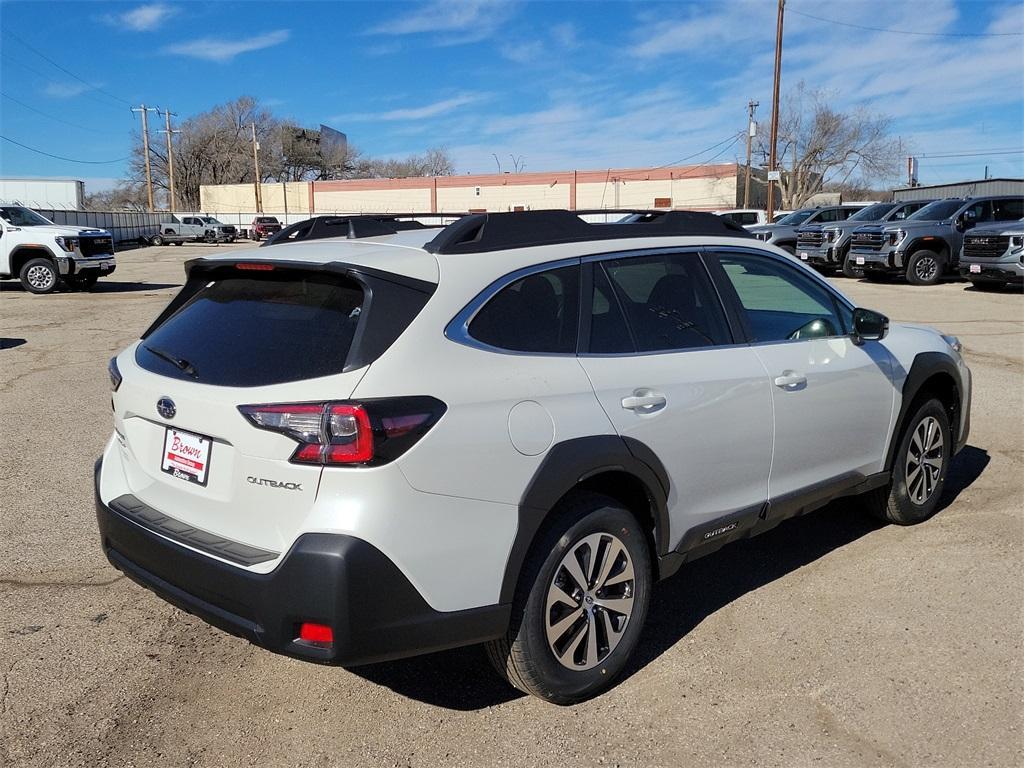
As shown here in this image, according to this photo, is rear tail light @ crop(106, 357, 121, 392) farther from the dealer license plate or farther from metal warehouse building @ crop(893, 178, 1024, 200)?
metal warehouse building @ crop(893, 178, 1024, 200)

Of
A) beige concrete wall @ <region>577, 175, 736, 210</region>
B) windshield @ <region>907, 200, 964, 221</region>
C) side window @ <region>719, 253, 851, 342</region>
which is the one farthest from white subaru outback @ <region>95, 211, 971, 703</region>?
beige concrete wall @ <region>577, 175, 736, 210</region>

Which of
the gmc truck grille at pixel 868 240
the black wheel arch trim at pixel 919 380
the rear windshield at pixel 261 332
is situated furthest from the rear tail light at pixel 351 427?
the gmc truck grille at pixel 868 240

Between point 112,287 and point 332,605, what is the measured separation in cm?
2114

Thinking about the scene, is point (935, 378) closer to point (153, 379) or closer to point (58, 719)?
point (153, 379)

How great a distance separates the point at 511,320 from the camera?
10.2ft

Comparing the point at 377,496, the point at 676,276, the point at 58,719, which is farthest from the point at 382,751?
the point at 676,276

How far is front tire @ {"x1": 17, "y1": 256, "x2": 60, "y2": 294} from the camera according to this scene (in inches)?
743

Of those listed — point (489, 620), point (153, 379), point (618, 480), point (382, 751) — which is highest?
point (153, 379)

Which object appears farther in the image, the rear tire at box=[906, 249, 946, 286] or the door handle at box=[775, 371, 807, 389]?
the rear tire at box=[906, 249, 946, 286]

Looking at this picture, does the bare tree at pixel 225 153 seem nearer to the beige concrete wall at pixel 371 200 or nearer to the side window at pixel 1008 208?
the beige concrete wall at pixel 371 200

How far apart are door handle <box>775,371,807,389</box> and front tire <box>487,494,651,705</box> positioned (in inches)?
40.2

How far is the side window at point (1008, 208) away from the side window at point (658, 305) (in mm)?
19812

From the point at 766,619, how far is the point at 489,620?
5.30ft

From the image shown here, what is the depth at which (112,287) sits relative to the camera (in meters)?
21.4
